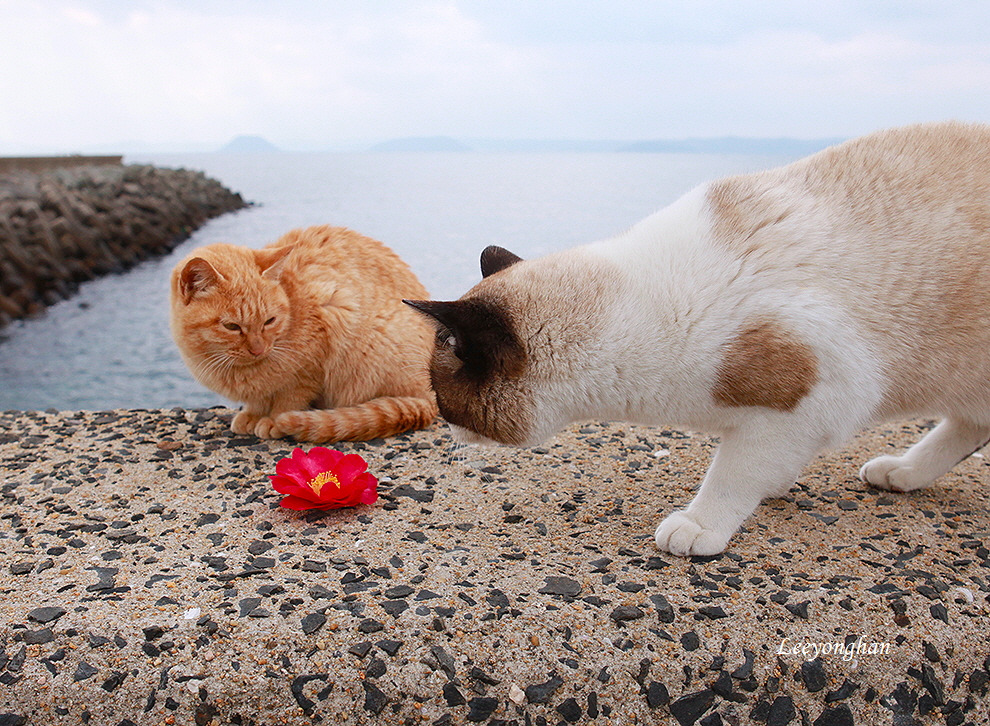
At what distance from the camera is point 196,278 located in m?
2.45

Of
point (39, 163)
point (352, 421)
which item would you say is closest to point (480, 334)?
point (352, 421)

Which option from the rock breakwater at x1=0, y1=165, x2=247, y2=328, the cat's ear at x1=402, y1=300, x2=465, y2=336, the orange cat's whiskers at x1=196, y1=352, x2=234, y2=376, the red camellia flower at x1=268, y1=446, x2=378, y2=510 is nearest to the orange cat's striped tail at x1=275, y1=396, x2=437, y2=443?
the orange cat's whiskers at x1=196, y1=352, x2=234, y2=376

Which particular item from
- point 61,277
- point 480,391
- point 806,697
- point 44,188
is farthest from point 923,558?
point 44,188

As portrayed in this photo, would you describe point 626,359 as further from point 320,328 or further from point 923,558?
point 320,328

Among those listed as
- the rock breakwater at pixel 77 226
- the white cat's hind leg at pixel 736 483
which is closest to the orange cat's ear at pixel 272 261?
the white cat's hind leg at pixel 736 483

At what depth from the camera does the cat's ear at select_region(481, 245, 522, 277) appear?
1951mm

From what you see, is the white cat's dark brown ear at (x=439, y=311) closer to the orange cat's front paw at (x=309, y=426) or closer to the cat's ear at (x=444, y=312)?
the cat's ear at (x=444, y=312)

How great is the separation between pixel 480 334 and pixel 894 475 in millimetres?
1328

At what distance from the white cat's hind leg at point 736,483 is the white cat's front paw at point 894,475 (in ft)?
1.89

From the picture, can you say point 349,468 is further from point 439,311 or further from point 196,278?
point 196,278

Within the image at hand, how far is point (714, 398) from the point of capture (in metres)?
1.64

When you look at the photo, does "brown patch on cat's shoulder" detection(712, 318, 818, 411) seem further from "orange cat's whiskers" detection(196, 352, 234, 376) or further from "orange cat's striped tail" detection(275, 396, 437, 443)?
"orange cat's whiskers" detection(196, 352, 234, 376)

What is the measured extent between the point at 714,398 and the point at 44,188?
7.21 metres

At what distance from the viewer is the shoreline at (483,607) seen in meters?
1.44
